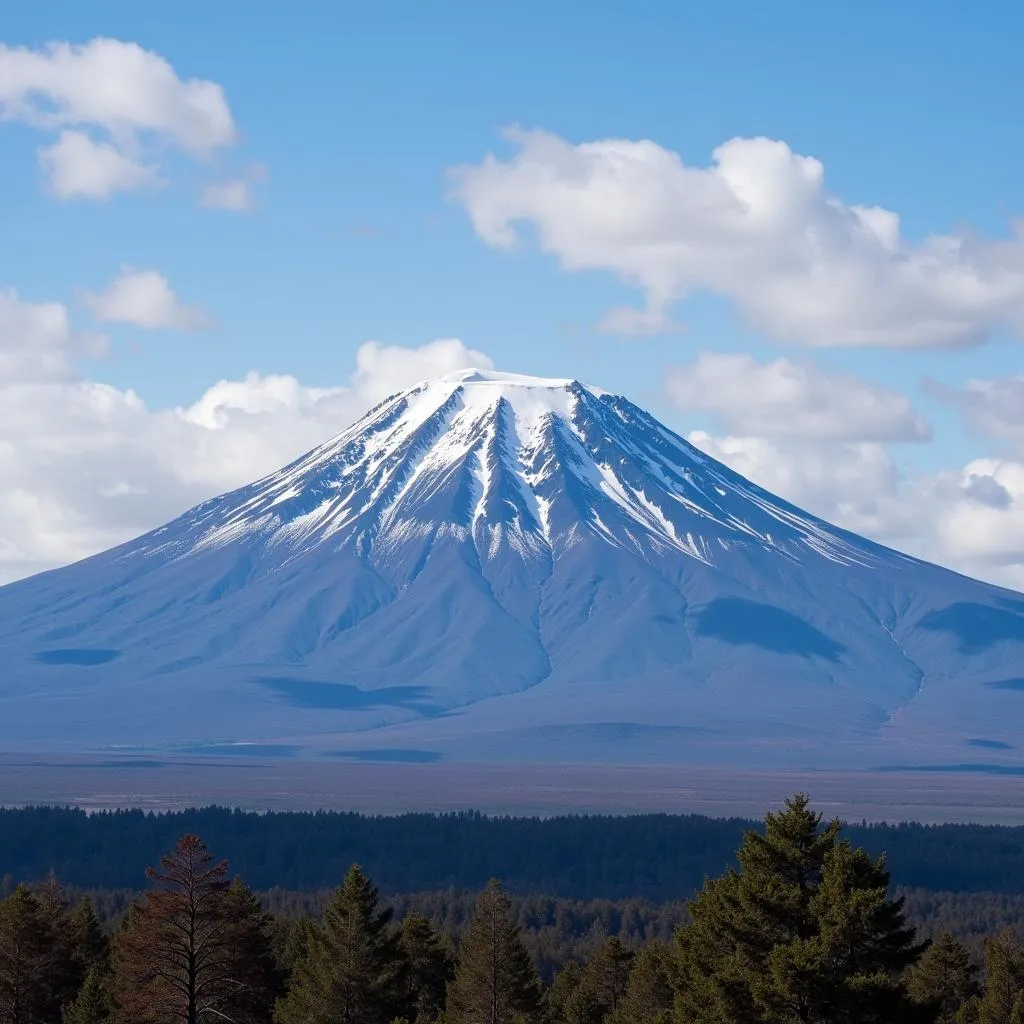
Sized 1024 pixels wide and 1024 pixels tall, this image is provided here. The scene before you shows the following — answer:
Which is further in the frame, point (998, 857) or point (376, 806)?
point (376, 806)

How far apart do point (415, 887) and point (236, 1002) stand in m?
94.3

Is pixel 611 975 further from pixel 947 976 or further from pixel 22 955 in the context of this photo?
pixel 22 955

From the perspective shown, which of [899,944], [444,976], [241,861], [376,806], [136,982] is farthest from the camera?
[376,806]

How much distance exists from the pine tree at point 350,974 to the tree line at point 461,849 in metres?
87.3

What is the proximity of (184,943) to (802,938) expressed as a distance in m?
10.4

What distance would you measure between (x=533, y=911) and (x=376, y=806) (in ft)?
279

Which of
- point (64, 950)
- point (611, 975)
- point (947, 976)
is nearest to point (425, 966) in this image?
point (611, 975)

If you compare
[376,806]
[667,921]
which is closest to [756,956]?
[667,921]

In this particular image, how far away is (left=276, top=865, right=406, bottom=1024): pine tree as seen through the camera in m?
40.4

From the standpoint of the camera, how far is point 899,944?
29625 mm

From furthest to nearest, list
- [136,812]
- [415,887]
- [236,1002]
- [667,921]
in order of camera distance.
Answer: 1. [136,812]
2. [415,887]
3. [667,921]
4. [236,1002]

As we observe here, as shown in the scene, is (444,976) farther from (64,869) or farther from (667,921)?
(64,869)

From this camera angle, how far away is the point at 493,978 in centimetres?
4369

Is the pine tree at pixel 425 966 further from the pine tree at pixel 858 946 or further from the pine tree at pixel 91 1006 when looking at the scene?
the pine tree at pixel 858 946
